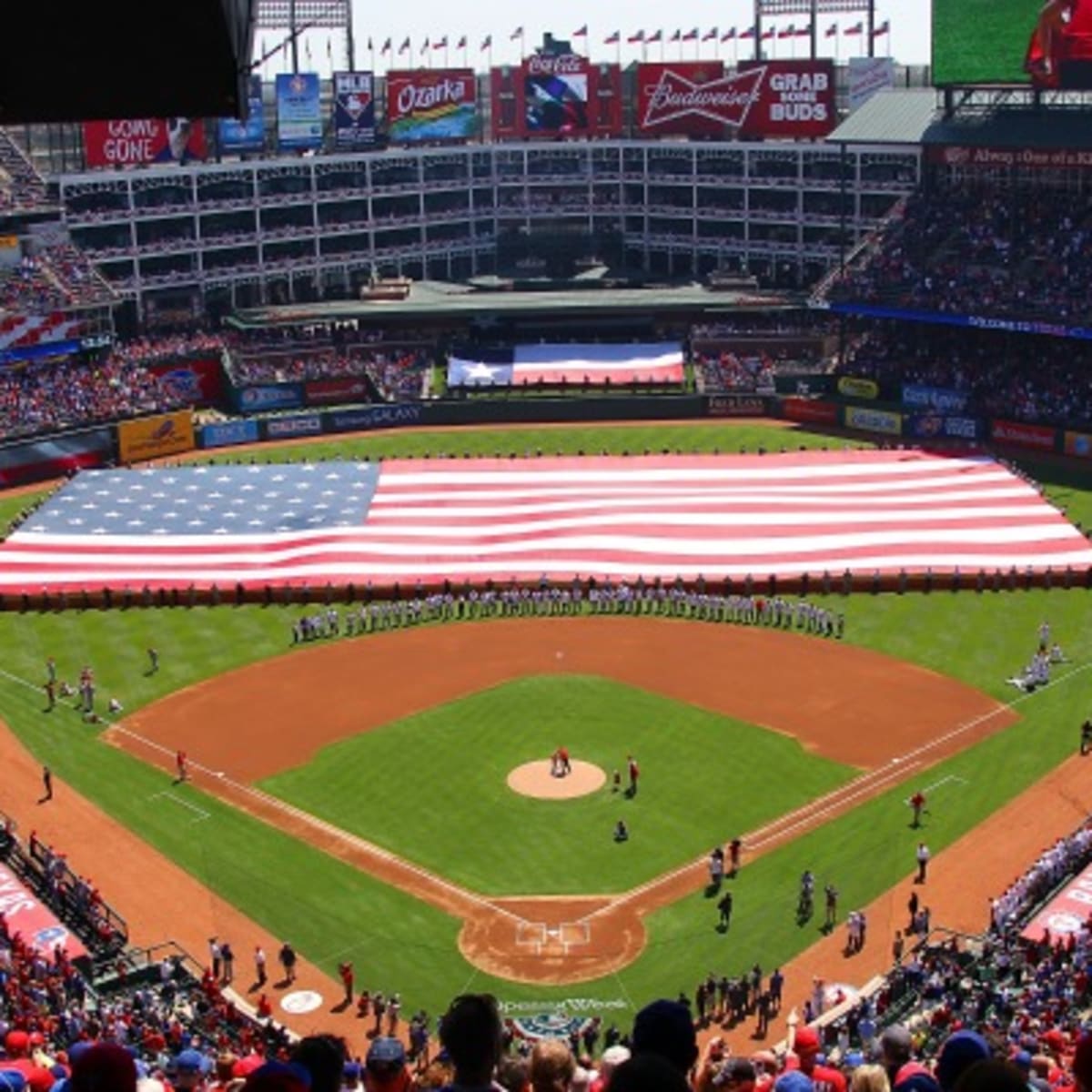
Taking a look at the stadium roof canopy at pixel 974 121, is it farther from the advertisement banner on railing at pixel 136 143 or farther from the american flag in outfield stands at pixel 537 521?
the advertisement banner on railing at pixel 136 143

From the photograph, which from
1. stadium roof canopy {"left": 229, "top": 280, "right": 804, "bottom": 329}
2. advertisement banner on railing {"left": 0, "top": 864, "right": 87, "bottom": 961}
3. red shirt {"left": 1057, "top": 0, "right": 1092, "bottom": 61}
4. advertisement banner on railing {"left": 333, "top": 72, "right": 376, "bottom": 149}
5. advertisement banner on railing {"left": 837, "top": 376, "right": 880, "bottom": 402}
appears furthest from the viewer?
advertisement banner on railing {"left": 333, "top": 72, "right": 376, "bottom": 149}

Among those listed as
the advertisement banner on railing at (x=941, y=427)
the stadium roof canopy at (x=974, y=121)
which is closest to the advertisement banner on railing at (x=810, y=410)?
the advertisement banner on railing at (x=941, y=427)

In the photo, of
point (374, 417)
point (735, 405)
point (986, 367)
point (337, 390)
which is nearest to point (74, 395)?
point (337, 390)

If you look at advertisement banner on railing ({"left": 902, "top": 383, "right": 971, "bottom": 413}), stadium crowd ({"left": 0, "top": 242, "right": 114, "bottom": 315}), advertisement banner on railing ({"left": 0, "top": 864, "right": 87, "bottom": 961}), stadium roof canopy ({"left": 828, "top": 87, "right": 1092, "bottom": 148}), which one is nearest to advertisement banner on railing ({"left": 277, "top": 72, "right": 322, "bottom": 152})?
stadium crowd ({"left": 0, "top": 242, "right": 114, "bottom": 315})

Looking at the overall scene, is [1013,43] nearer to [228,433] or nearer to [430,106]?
[430,106]

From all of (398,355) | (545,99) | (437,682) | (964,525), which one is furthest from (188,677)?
(545,99)

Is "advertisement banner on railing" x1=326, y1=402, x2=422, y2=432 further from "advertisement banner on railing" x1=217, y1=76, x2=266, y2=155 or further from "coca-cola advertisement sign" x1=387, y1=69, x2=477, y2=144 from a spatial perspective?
"coca-cola advertisement sign" x1=387, y1=69, x2=477, y2=144

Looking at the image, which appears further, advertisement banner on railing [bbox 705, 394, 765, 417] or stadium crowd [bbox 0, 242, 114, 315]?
advertisement banner on railing [bbox 705, 394, 765, 417]
